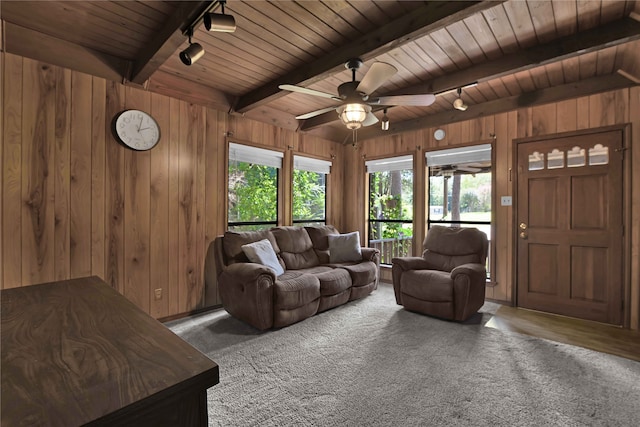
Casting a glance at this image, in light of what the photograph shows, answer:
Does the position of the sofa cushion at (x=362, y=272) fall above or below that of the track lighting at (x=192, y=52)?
below

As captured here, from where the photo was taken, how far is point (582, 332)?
295 cm

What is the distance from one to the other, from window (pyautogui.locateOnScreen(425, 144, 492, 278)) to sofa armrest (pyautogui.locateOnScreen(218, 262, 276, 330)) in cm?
278

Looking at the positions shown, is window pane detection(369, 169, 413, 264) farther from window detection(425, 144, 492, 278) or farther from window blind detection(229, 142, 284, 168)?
window blind detection(229, 142, 284, 168)

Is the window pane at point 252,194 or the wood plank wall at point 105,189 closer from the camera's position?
the wood plank wall at point 105,189

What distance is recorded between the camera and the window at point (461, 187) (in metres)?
4.07

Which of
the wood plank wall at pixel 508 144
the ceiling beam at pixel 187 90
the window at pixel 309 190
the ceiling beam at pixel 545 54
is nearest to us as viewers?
the ceiling beam at pixel 545 54

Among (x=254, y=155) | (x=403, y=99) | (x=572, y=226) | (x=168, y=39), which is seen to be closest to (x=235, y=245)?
(x=254, y=155)

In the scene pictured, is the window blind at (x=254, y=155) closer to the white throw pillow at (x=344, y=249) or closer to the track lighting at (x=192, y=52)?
the white throw pillow at (x=344, y=249)

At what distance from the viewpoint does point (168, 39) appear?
221 cm

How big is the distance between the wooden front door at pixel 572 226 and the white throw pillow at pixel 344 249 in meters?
2.02

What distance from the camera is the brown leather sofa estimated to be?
2.90m

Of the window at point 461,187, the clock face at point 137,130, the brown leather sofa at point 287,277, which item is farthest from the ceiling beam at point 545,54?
the clock face at point 137,130

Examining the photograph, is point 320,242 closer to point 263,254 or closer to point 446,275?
point 263,254

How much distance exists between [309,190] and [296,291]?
233 centimetres
